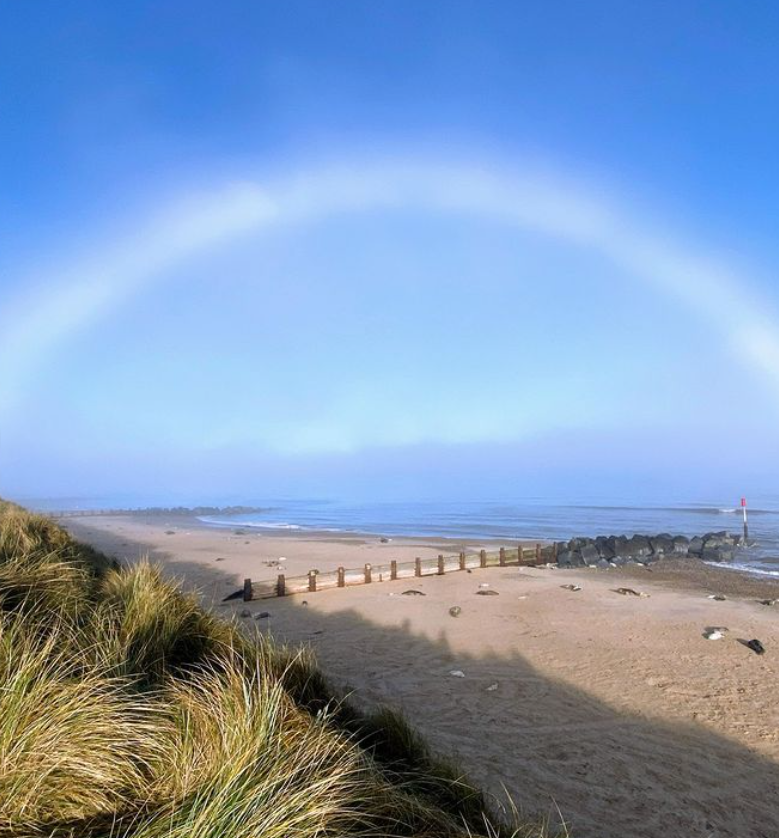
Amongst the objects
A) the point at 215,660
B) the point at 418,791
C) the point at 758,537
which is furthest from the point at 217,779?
the point at 758,537

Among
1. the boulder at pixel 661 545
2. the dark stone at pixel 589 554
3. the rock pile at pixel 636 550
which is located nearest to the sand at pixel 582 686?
the dark stone at pixel 589 554

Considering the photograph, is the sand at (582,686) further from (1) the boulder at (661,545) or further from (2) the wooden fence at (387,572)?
(1) the boulder at (661,545)

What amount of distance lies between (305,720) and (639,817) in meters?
3.73

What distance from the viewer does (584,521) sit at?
49906 millimetres

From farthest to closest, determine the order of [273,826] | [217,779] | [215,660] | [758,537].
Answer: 1. [758,537]
2. [215,660]
3. [217,779]
4. [273,826]

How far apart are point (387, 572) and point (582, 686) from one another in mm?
10944

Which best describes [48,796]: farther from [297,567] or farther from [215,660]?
[297,567]

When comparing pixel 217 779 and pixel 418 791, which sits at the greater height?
pixel 217 779

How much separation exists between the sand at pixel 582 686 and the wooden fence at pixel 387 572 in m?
0.47

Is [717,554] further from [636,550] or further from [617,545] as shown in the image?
[617,545]

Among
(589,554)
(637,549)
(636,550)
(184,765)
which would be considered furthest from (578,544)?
(184,765)

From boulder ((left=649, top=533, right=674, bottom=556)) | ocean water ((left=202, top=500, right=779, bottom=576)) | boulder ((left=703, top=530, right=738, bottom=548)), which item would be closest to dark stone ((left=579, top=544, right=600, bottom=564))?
boulder ((left=649, top=533, right=674, bottom=556))

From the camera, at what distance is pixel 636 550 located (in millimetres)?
30453

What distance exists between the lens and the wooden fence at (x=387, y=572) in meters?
16.5
